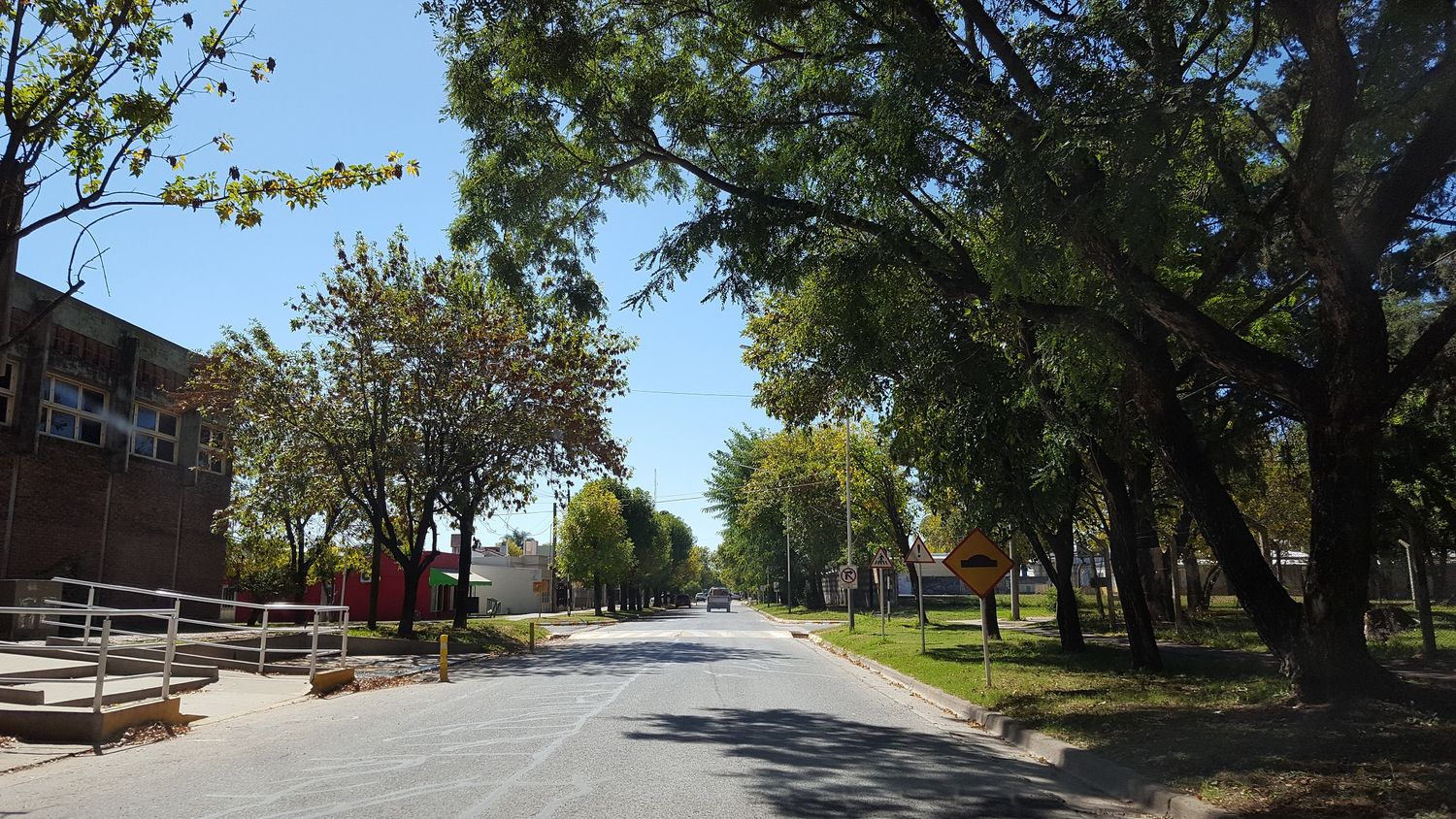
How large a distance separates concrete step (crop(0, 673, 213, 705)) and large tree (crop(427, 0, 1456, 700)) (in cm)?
701

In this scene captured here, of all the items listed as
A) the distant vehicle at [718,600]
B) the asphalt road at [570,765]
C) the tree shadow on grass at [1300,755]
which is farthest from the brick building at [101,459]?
the distant vehicle at [718,600]

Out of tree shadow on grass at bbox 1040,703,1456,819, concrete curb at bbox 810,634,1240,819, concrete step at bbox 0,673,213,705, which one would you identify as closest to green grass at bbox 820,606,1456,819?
tree shadow on grass at bbox 1040,703,1456,819

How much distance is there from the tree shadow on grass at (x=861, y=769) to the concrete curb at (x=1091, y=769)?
280 mm

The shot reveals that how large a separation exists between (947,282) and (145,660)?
41.0 ft

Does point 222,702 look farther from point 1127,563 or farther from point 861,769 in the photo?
point 1127,563

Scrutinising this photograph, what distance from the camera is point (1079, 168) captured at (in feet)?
29.0

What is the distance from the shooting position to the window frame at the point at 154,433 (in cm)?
2448

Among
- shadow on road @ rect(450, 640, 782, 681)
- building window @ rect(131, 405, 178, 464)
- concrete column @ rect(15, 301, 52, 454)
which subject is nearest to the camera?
shadow on road @ rect(450, 640, 782, 681)

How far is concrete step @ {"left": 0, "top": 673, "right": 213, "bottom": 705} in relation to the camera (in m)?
10.1

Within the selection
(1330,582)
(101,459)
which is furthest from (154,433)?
(1330,582)

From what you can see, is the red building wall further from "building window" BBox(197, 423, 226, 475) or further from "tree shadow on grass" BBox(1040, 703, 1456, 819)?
"tree shadow on grass" BBox(1040, 703, 1456, 819)

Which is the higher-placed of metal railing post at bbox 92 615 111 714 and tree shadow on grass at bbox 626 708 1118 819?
metal railing post at bbox 92 615 111 714

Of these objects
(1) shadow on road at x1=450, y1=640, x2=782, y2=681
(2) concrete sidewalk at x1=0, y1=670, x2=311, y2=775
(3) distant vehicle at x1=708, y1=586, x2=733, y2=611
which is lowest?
(3) distant vehicle at x1=708, y1=586, x2=733, y2=611

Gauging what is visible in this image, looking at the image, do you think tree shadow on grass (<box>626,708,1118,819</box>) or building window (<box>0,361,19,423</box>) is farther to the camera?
building window (<box>0,361,19,423</box>)
